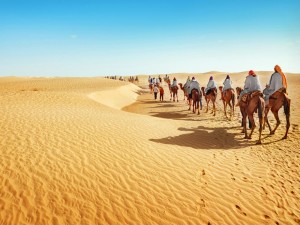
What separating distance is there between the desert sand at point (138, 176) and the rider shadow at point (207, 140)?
5 centimetres

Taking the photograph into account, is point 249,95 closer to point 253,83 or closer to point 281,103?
point 253,83

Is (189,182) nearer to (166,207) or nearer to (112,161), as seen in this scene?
(166,207)

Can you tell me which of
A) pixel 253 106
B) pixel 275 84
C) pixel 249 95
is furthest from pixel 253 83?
pixel 253 106

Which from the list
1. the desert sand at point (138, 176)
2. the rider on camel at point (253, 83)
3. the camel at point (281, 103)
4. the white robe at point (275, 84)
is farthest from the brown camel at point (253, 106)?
the camel at point (281, 103)

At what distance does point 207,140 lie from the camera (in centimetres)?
1046

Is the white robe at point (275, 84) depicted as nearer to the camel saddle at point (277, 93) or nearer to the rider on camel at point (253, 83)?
the camel saddle at point (277, 93)

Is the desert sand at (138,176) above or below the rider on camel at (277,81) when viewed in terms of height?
below

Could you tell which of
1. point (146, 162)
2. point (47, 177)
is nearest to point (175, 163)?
point (146, 162)

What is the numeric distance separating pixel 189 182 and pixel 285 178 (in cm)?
286

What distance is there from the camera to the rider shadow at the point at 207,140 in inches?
377

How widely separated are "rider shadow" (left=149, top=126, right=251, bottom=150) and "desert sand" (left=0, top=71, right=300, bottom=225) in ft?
0.15

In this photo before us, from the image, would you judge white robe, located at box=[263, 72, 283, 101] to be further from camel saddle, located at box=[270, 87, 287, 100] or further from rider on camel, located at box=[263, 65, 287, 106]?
camel saddle, located at box=[270, 87, 287, 100]

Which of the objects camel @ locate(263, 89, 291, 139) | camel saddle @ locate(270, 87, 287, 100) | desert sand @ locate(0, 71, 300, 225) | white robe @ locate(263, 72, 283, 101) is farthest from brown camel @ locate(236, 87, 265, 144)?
camel @ locate(263, 89, 291, 139)

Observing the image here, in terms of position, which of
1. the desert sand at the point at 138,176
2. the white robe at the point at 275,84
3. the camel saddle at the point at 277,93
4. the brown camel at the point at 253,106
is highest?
the white robe at the point at 275,84
